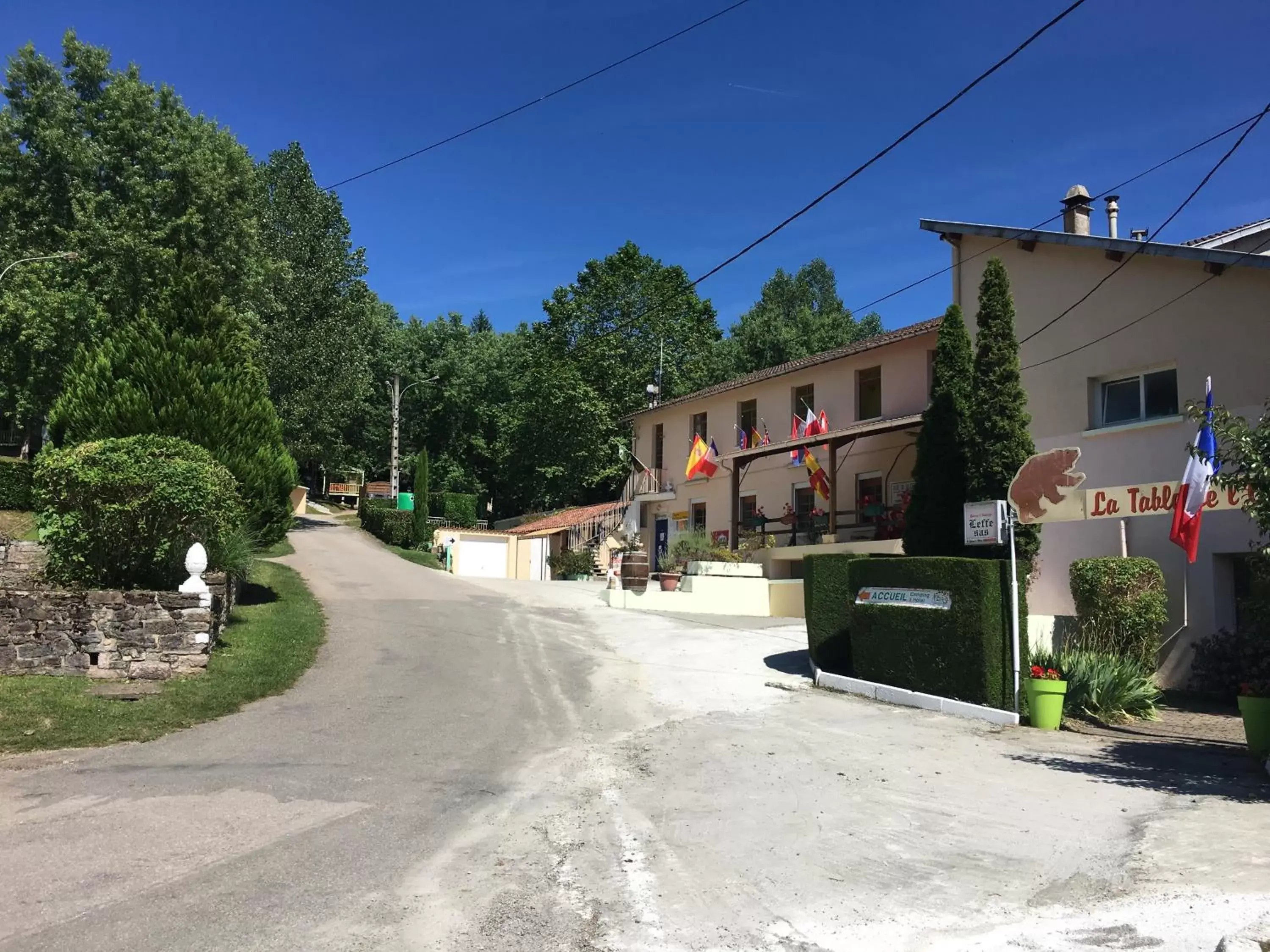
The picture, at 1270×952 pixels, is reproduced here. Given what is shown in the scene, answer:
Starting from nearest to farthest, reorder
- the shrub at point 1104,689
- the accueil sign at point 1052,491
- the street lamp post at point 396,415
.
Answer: the shrub at point 1104,689, the accueil sign at point 1052,491, the street lamp post at point 396,415

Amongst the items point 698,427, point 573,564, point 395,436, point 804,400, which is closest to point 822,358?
point 804,400

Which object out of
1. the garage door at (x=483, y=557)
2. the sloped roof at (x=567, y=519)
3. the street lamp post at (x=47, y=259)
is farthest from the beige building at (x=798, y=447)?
the street lamp post at (x=47, y=259)

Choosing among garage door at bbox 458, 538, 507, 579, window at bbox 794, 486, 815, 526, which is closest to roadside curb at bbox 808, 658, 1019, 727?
window at bbox 794, 486, 815, 526

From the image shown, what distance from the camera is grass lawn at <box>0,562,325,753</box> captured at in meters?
8.55

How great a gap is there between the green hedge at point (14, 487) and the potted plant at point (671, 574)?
56.3ft

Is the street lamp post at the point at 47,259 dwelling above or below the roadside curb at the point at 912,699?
above

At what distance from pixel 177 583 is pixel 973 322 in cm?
1522

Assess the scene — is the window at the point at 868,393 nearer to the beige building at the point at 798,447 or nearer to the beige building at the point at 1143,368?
the beige building at the point at 798,447

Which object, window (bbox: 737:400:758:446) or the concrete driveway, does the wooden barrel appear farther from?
the concrete driveway

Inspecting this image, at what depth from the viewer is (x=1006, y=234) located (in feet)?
57.2

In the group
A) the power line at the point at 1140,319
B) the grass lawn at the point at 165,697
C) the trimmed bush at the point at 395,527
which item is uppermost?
the power line at the point at 1140,319

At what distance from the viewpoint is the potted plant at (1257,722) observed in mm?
8586

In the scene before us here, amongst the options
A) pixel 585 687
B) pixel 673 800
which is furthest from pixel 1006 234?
pixel 673 800

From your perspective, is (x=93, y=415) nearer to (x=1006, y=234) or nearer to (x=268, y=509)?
(x=268, y=509)
